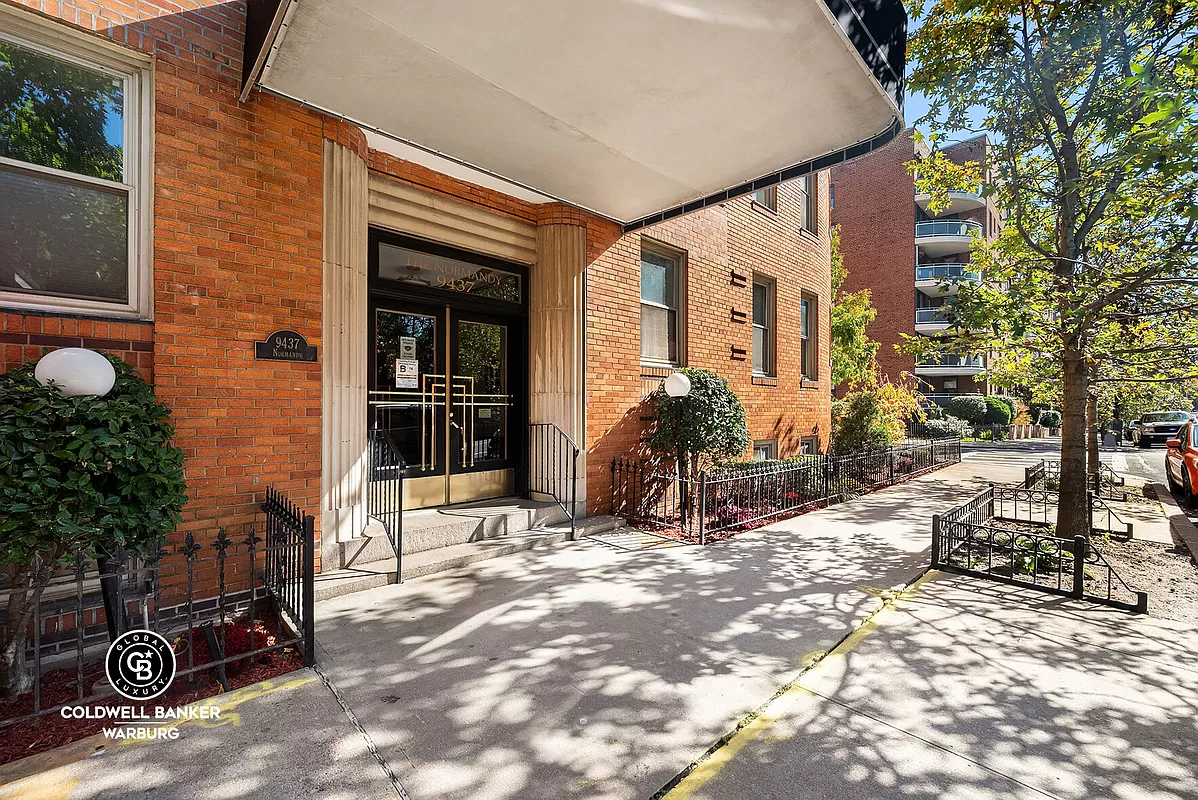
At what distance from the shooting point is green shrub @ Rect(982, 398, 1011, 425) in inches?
1113

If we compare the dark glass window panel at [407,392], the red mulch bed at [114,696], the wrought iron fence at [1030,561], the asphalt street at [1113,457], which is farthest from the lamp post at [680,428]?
the asphalt street at [1113,457]

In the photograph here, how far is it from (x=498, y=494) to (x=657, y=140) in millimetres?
4686

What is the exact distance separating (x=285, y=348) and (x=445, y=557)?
244 cm

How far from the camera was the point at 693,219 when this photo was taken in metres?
9.00

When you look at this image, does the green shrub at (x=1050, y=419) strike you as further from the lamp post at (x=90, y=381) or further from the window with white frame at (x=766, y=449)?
the lamp post at (x=90, y=381)

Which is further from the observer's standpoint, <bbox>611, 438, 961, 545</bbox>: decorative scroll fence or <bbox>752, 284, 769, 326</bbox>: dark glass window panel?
<bbox>752, 284, 769, 326</bbox>: dark glass window panel

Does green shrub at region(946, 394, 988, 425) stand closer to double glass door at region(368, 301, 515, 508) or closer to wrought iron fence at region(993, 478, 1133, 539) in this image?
wrought iron fence at region(993, 478, 1133, 539)

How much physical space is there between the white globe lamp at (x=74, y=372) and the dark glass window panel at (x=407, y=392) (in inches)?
115

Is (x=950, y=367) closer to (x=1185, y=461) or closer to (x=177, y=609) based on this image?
(x=1185, y=461)

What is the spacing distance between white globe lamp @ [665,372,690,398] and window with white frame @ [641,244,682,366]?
102cm

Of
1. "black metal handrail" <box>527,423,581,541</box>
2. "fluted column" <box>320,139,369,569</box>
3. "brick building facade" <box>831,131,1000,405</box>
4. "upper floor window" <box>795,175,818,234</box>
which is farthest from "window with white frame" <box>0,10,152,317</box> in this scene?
"brick building facade" <box>831,131,1000,405</box>

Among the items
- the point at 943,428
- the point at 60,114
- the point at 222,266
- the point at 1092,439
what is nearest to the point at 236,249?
the point at 222,266

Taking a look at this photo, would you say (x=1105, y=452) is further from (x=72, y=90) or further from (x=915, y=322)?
(x=72, y=90)

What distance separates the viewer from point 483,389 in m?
7.00
